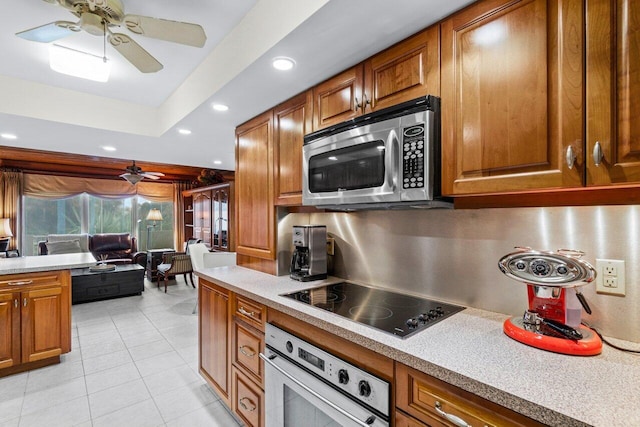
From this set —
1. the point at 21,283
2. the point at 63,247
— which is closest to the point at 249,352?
the point at 21,283

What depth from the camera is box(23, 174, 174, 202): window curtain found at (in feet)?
19.9

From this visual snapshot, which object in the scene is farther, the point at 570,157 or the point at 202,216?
the point at 202,216

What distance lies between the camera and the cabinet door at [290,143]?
6.48 feet

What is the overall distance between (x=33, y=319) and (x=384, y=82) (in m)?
3.33

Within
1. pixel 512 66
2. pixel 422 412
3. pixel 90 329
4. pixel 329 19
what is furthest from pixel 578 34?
pixel 90 329

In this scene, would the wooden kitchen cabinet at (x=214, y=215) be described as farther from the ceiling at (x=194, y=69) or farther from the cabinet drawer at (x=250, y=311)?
the cabinet drawer at (x=250, y=311)

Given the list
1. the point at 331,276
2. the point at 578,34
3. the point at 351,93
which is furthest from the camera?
the point at 331,276

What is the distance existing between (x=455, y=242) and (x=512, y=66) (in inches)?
30.6

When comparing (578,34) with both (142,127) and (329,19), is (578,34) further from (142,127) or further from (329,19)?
(142,127)

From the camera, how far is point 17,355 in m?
2.54

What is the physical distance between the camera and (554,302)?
1.08 metres

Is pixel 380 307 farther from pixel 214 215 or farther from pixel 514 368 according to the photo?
pixel 214 215

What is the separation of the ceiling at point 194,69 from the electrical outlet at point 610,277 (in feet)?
3.62

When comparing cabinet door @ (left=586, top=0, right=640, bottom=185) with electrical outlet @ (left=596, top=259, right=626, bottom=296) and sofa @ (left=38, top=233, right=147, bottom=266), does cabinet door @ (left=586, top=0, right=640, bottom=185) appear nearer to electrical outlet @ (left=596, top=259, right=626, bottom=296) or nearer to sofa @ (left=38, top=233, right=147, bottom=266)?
electrical outlet @ (left=596, top=259, right=626, bottom=296)
